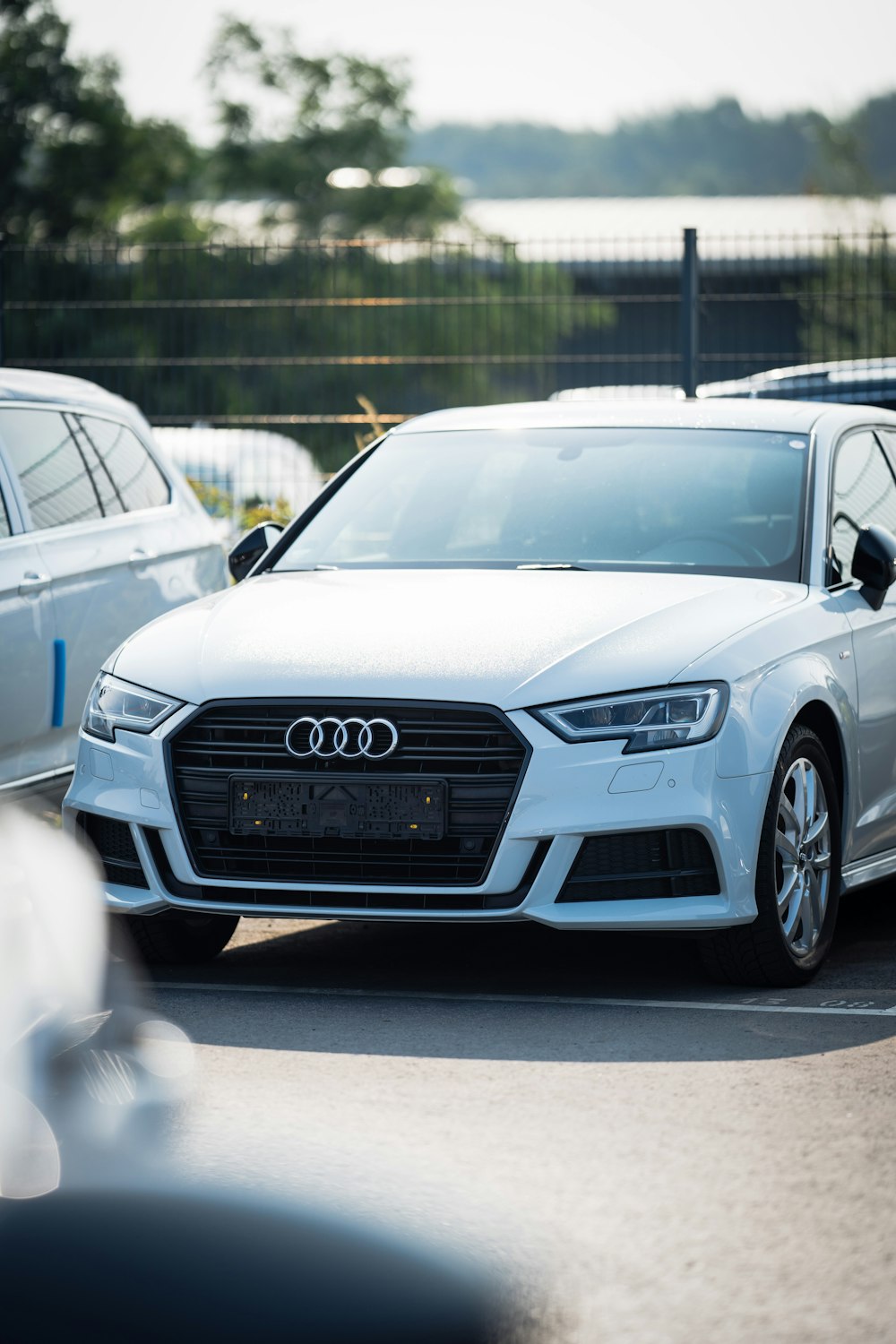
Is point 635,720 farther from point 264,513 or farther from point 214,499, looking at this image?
point 214,499

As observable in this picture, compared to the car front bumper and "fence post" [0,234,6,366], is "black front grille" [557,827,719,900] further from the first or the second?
"fence post" [0,234,6,366]

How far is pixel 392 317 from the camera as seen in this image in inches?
642

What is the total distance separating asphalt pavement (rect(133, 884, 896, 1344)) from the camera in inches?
139

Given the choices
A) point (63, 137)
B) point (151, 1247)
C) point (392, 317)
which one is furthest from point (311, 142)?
point (151, 1247)

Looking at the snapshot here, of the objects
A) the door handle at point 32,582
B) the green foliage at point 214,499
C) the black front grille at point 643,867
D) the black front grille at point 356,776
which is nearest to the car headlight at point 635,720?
the black front grille at point 356,776

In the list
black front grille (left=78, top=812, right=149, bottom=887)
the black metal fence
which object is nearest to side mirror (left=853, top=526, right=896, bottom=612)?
black front grille (left=78, top=812, right=149, bottom=887)

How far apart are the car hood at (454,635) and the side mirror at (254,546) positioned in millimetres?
794

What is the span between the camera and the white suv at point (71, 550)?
7195 millimetres

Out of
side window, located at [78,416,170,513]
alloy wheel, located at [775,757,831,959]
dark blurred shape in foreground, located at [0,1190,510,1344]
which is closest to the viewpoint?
dark blurred shape in foreground, located at [0,1190,510,1344]

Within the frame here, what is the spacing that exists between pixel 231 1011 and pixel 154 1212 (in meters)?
1.76

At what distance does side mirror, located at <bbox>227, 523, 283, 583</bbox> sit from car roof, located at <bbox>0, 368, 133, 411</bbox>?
1029 mm

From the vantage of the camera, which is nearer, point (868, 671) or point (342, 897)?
point (342, 897)

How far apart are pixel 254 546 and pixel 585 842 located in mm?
2318

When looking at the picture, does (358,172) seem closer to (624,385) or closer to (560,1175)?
(624,385)
